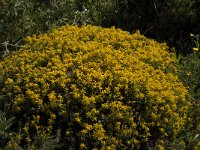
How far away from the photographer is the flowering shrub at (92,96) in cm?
369

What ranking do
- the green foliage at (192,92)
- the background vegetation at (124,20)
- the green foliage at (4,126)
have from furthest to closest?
the background vegetation at (124,20) < the green foliage at (192,92) < the green foliage at (4,126)

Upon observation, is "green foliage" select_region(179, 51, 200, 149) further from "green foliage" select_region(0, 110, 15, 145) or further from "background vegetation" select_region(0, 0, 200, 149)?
"green foliage" select_region(0, 110, 15, 145)

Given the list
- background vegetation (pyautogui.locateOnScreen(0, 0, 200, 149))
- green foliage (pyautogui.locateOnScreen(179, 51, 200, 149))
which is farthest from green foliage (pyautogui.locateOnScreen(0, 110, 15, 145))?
background vegetation (pyautogui.locateOnScreen(0, 0, 200, 149))

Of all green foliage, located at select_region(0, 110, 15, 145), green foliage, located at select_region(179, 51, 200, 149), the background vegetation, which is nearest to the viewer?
green foliage, located at select_region(0, 110, 15, 145)

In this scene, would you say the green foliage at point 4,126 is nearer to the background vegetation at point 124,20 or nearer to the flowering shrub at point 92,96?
the flowering shrub at point 92,96

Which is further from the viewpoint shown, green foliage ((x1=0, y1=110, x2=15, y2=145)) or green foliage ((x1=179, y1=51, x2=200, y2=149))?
green foliage ((x1=179, y1=51, x2=200, y2=149))

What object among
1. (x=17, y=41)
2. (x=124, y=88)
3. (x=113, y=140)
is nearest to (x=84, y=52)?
(x=124, y=88)

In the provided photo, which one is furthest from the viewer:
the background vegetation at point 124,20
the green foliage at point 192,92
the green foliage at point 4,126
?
the background vegetation at point 124,20

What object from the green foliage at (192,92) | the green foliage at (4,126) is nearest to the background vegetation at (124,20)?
the green foliage at (192,92)

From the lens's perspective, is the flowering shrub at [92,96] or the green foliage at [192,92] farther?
the green foliage at [192,92]

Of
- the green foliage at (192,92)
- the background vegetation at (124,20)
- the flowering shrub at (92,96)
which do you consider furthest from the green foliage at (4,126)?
the background vegetation at (124,20)

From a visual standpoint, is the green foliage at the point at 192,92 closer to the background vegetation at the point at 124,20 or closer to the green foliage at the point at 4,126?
the background vegetation at the point at 124,20

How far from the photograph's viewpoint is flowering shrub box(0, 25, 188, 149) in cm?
369

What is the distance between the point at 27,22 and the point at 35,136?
2048 mm
